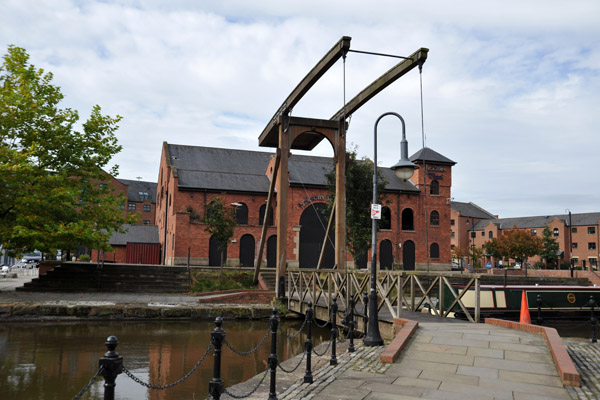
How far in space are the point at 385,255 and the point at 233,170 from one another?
1413 cm

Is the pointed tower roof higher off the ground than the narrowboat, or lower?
higher

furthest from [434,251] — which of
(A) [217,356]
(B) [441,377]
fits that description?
(A) [217,356]

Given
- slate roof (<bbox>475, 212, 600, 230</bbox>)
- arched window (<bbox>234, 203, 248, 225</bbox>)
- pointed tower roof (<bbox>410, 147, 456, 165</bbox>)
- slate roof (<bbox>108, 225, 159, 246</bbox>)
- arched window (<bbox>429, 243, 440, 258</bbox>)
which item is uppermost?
pointed tower roof (<bbox>410, 147, 456, 165</bbox>)

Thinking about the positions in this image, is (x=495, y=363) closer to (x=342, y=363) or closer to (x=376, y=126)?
(x=342, y=363)

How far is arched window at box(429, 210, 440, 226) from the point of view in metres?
38.4

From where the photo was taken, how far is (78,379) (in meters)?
8.51

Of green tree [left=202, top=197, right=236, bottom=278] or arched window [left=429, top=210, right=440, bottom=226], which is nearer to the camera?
green tree [left=202, top=197, right=236, bottom=278]

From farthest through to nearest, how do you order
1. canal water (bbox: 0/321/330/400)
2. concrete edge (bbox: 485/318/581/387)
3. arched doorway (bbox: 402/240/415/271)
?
arched doorway (bbox: 402/240/415/271) < canal water (bbox: 0/321/330/400) < concrete edge (bbox: 485/318/581/387)

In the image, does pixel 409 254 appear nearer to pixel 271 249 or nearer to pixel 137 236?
pixel 271 249

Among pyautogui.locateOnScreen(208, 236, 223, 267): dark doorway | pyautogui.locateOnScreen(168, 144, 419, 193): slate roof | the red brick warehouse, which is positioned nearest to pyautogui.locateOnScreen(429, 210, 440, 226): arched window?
the red brick warehouse

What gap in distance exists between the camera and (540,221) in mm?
69812

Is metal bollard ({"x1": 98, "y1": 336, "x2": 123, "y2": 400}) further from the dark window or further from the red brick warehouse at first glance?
the dark window

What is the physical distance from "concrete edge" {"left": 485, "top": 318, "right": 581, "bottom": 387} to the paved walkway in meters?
0.11

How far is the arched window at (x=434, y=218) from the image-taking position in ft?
126
